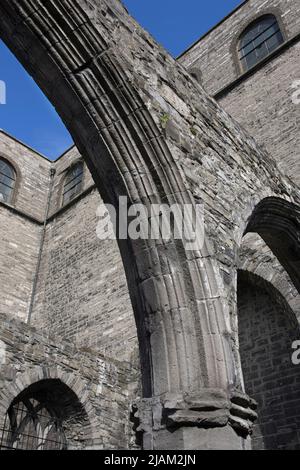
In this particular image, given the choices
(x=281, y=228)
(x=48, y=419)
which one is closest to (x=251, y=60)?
(x=281, y=228)

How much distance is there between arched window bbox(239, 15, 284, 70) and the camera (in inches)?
408

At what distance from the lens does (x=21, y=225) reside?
13.0 metres

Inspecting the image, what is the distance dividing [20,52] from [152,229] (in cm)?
181

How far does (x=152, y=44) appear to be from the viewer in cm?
406

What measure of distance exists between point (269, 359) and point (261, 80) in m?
6.05

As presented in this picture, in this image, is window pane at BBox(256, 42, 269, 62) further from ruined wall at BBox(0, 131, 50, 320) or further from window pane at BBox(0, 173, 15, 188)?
window pane at BBox(0, 173, 15, 188)

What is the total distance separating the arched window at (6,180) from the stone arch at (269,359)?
8524 mm

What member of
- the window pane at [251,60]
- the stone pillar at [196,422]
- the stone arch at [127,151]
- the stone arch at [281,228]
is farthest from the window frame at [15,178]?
the stone pillar at [196,422]

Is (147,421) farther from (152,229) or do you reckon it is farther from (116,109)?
(116,109)

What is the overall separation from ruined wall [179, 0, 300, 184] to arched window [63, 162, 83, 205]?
177 inches

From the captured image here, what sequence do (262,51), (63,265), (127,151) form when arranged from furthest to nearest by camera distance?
(63,265) → (262,51) → (127,151)

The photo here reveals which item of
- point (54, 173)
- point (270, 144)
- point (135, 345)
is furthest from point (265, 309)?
point (54, 173)

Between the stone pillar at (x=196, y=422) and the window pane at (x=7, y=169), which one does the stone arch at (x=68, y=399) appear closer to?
the stone pillar at (x=196, y=422)

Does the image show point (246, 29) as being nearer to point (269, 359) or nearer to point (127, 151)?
point (269, 359)
